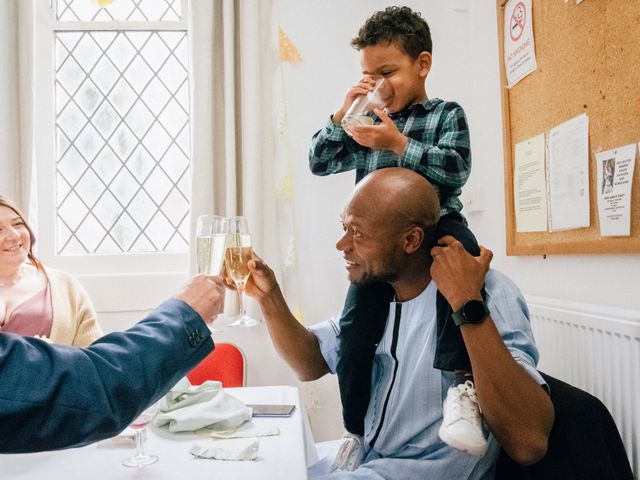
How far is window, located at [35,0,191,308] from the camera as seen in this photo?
315 centimetres

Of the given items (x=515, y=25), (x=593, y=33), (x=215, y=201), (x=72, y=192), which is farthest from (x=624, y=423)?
(x=72, y=192)

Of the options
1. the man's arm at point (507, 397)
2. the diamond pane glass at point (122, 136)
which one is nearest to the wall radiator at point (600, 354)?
the man's arm at point (507, 397)

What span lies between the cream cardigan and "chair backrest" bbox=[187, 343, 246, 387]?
20.0 inches

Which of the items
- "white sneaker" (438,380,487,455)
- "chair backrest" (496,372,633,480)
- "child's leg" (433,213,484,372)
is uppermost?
"child's leg" (433,213,484,372)

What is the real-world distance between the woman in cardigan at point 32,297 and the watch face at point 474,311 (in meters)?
1.79

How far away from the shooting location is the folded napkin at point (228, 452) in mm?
1059

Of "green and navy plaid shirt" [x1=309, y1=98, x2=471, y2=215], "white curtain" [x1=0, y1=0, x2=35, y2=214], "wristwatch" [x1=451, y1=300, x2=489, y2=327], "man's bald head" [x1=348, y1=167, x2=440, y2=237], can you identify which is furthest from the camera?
"white curtain" [x1=0, y1=0, x2=35, y2=214]

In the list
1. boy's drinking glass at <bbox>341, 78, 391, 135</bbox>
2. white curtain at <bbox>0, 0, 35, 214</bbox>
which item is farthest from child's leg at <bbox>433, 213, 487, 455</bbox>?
white curtain at <bbox>0, 0, 35, 214</bbox>

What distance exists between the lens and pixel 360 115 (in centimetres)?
152

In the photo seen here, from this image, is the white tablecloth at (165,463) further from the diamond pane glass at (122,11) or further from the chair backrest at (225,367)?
the diamond pane glass at (122,11)

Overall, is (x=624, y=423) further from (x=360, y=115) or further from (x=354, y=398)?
(x=360, y=115)

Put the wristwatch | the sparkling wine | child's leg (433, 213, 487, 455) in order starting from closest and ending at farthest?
1. child's leg (433, 213, 487, 455)
2. the wristwatch
3. the sparkling wine

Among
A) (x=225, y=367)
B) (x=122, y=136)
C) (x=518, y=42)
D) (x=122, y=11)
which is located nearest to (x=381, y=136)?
(x=518, y=42)

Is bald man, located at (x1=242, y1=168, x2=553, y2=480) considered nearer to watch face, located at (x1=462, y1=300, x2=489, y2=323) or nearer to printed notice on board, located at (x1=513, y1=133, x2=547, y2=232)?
watch face, located at (x1=462, y1=300, x2=489, y2=323)
